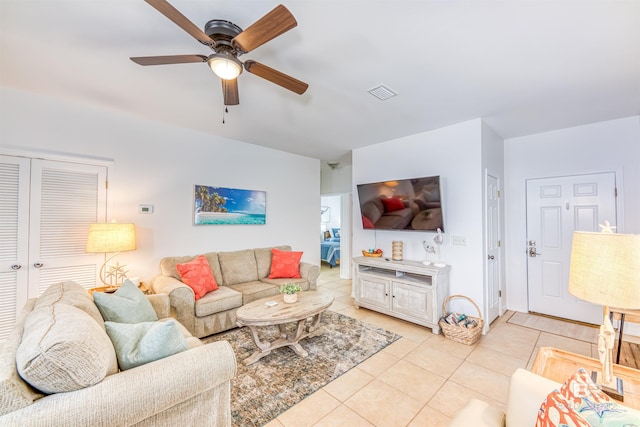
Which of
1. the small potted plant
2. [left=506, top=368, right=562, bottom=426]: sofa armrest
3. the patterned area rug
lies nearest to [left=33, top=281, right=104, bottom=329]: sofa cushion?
the patterned area rug

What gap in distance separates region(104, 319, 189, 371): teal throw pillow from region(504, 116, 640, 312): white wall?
14.7ft

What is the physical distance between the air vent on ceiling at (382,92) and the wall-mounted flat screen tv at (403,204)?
1253 millimetres

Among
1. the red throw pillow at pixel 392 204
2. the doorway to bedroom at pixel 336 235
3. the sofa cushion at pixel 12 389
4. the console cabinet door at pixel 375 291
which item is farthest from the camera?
the doorway to bedroom at pixel 336 235

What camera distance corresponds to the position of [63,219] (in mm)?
2768

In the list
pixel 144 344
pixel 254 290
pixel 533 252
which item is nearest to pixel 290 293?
pixel 254 290

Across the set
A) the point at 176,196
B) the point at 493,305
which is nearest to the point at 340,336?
the point at 493,305

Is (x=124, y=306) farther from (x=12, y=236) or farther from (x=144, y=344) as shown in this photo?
(x=12, y=236)

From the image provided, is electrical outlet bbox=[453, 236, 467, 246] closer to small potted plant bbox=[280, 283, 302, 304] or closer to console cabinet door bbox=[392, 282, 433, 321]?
console cabinet door bbox=[392, 282, 433, 321]

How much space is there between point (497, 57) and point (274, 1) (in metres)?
1.73

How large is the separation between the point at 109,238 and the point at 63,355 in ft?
6.86

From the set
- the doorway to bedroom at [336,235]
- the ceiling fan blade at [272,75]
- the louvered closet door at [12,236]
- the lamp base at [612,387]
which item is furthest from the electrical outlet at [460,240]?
the louvered closet door at [12,236]

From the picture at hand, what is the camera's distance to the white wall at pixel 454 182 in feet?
10.4

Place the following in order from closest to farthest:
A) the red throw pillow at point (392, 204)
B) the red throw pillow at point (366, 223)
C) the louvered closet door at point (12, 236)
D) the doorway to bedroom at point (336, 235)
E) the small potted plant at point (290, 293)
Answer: the louvered closet door at point (12, 236) < the small potted plant at point (290, 293) < the red throw pillow at point (392, 204) < the red throw pillow at point (366, 223) < the doorway to bedroom at point (336, 235)

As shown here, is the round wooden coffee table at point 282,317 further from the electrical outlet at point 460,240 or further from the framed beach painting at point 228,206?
the electrical outlet at point 460,240
